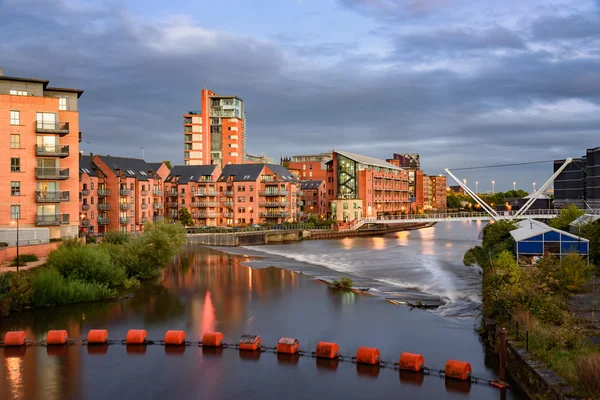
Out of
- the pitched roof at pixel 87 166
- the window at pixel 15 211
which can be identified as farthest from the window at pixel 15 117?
the pitched roof at pixel 87 166

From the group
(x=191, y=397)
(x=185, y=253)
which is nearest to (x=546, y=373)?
(x=191, y=397)

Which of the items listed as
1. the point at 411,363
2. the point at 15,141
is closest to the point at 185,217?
the point at 15,141

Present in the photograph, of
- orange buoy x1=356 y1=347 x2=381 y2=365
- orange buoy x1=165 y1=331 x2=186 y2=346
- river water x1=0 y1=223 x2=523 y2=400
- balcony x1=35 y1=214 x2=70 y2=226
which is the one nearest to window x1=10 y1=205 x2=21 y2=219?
balcony x1=35 y1=214 x2=70 y2=226

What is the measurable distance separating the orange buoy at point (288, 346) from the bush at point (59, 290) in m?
15.9

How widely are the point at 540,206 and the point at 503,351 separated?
96330 mm

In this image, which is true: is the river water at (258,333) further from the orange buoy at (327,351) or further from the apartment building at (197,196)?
the apartment building at (197,196)

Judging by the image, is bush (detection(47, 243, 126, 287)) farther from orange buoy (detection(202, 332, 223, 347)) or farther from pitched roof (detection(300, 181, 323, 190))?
pitched roof (detection(300, 181, 323, 190))

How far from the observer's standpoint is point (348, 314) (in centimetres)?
3028

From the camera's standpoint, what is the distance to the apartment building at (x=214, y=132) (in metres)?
119

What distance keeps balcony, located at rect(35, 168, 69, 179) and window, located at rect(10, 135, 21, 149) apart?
2.29 meters

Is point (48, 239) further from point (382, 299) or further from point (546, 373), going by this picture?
point (546, 373)

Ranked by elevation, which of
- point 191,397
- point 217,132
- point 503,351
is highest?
point 217,132

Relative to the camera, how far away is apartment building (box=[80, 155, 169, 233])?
71312 mm

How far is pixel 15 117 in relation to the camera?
43.6 metres
